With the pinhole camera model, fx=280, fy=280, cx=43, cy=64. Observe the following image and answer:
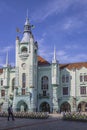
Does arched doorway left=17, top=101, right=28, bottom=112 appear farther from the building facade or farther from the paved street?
the paved street

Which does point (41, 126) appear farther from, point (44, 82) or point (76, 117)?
point (44, 82)

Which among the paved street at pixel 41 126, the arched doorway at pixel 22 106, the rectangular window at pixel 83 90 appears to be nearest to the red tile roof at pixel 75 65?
the rectangular window at pixel 83 90

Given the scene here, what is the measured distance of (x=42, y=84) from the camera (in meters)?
72.6

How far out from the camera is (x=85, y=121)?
35.3 metres

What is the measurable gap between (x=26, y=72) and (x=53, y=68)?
7.18 meters

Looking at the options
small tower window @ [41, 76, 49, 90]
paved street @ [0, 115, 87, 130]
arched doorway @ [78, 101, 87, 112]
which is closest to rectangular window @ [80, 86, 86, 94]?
arched doorway @ [78, 101, 87, 112]

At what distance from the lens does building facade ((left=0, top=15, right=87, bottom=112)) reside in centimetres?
6919

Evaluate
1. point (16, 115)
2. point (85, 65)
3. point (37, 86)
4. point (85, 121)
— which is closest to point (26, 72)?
point (37, 86)

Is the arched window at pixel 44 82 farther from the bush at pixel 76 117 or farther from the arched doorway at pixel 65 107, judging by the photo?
the bush at pixel 76 117

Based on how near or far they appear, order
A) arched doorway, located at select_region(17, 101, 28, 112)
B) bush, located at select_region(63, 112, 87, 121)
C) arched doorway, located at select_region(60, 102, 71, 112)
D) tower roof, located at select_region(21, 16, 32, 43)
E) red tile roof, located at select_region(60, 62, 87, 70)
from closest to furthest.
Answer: bush, located at select_region(63, 112, 87, 121) → arched doorway, located at select_region(60, 102, 71, 112) → arched doorway, located at select_region(17, 101, 28, 112) → red tile roof, located at select_region(60, 62, 87, 70) → tower roof, located at select_region(21, 16, 32, 43)

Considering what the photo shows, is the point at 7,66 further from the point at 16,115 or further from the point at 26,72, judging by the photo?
the point at 16,115

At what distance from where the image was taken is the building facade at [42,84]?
69188 millimetres

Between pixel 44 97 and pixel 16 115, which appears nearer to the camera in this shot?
pixel 16 115

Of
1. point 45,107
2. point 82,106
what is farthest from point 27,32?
point 82,106
